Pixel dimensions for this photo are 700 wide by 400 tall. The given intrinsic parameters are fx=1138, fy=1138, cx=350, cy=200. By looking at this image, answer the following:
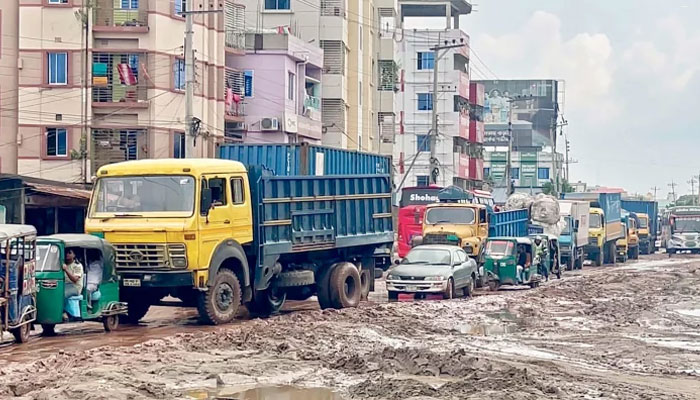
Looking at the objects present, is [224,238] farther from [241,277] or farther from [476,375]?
[476,375]

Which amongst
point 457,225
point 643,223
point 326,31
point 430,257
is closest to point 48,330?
point 430,257

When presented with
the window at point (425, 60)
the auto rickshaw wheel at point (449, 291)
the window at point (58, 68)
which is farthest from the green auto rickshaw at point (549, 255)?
the window at point (425, 60)

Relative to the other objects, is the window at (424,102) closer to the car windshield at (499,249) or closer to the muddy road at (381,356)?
the car windshield at (499,249)

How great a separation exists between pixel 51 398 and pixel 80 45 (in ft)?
97.3

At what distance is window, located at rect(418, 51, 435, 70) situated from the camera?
8044cm

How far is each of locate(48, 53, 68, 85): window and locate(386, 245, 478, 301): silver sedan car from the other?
16.5m

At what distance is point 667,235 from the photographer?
2534 inches

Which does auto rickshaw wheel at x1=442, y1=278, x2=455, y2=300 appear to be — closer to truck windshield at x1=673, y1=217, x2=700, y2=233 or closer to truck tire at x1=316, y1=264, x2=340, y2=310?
truck tire at x1=316, y1=264, x2=340, y2=310

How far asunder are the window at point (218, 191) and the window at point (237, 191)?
A: 30 cm

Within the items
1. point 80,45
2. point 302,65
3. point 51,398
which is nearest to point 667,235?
point 302,65

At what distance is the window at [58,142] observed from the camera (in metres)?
40.2

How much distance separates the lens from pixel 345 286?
24609 millimetres

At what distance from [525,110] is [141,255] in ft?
323

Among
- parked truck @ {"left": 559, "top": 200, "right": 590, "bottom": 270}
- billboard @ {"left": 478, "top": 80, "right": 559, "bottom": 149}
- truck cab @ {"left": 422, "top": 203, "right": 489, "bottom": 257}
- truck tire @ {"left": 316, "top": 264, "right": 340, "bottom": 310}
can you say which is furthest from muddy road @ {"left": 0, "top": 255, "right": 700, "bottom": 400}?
billboard @ {"left": 478, "top": 80, "right": 559, "bottom": 149}
